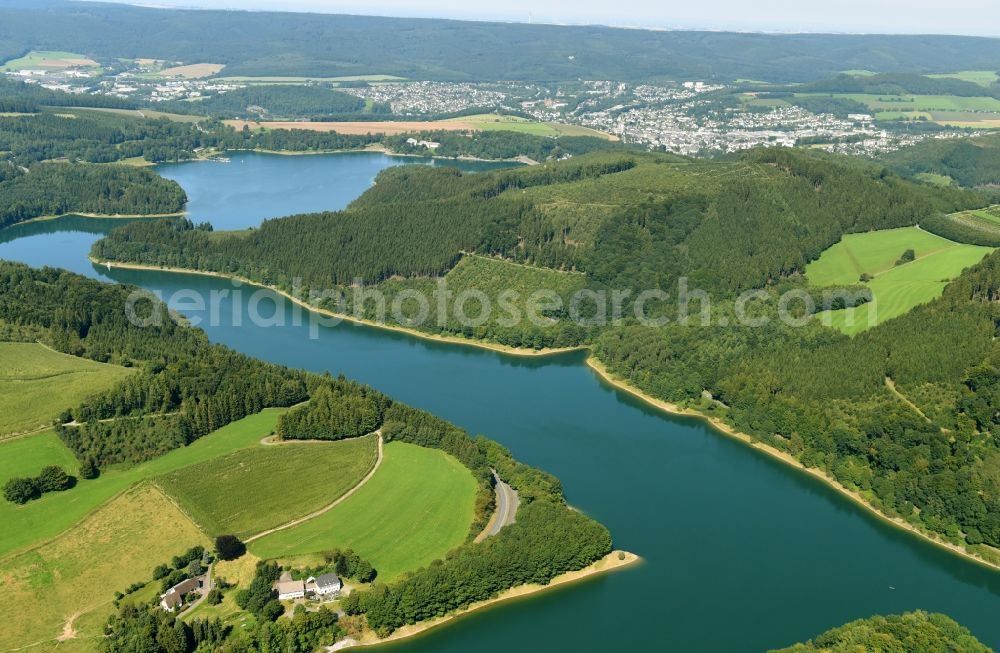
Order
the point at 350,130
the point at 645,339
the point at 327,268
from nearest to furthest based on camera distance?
1. the point at 645,339
2. the point at 327,268
3. the point at 350,130

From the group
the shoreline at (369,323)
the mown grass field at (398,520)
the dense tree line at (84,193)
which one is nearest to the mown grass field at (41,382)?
the mown grass field at (398,520)

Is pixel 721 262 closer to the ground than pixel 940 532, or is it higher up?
higher up

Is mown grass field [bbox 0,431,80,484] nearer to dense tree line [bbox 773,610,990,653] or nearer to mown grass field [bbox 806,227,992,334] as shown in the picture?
dense tree line [bbox 773,610,990,653]

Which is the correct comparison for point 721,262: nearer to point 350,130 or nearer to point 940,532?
point 940,532

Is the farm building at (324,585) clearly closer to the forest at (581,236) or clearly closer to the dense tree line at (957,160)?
the forest at (581,236)

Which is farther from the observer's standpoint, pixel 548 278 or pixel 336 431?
pixel 548 278

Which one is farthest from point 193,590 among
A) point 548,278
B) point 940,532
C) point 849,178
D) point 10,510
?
point 849,178

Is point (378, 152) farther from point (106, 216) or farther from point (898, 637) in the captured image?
point (898, 637)
